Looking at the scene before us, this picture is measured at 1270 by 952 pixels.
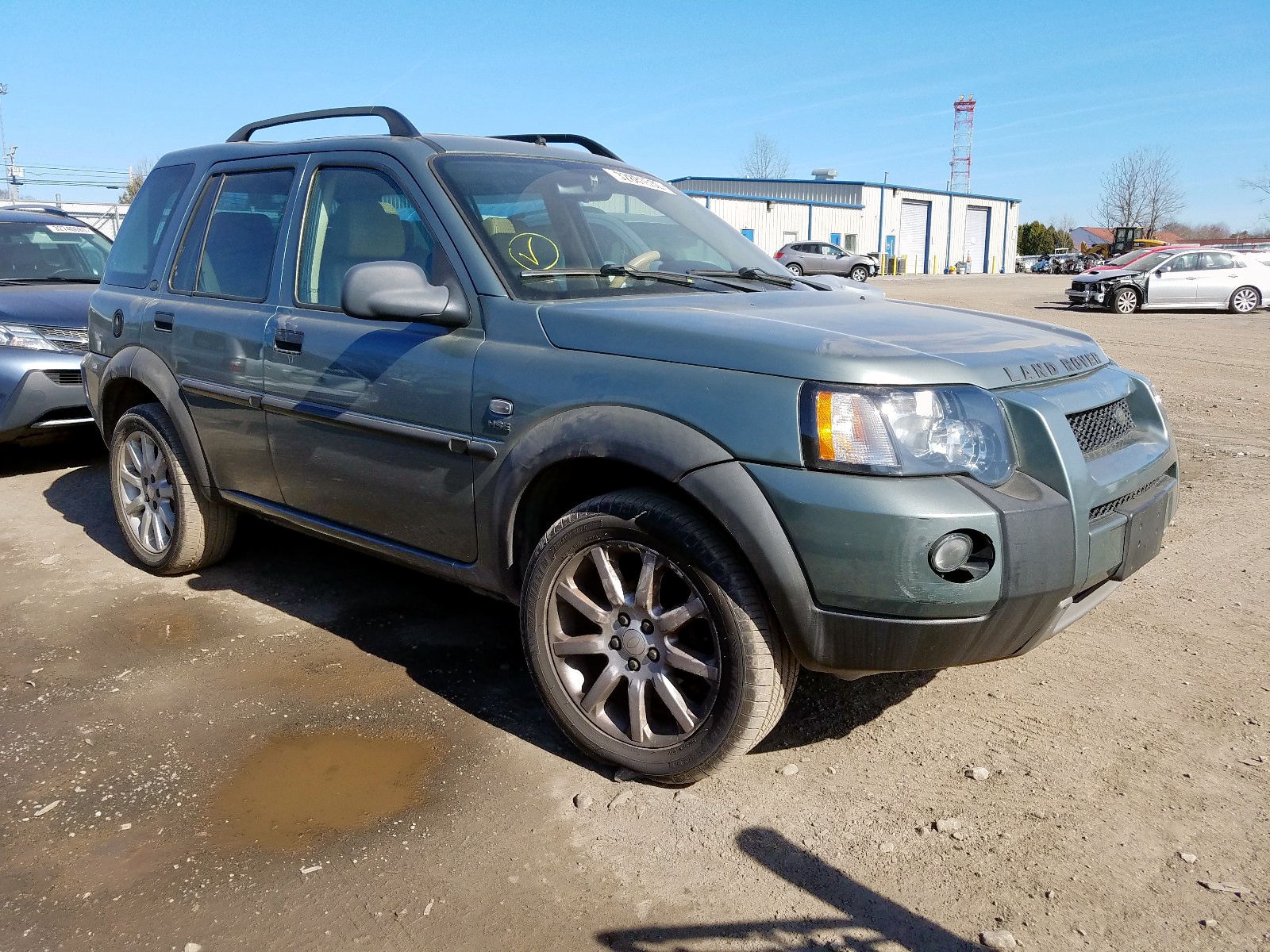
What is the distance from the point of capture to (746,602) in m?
2.67

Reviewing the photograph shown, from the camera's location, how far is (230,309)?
13.5ft

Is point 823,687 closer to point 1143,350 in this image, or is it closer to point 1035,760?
point 1035,760

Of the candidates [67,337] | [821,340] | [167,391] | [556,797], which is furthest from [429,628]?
[67,337]

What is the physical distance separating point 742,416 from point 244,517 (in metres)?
3.43

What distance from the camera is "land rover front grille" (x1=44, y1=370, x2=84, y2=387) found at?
6641mm

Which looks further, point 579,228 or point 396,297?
point 579,228

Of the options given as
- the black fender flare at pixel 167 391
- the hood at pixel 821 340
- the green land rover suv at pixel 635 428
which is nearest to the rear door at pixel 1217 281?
the green land rover suv at pixel 635 428

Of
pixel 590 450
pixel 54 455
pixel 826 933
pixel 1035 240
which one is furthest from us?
pixel 1035 240

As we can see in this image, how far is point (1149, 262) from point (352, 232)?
73.8 ft

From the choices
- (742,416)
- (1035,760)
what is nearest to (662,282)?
(742,416)

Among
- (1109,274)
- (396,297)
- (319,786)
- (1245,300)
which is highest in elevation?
(396,297)

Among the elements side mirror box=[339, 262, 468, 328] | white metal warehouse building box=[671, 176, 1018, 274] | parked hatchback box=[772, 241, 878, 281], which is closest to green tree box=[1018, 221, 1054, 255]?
white metal warehouse building box=[671, 176, 1018, 274]

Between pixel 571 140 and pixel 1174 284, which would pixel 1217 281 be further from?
pixel 571 140

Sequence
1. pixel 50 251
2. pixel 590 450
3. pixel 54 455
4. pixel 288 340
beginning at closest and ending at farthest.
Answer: pixel 590 450
pixel 288 340
pixel 54 455
pixel 50 251
